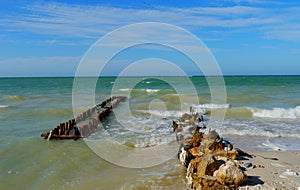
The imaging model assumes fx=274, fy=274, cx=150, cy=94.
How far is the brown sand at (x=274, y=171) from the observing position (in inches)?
251

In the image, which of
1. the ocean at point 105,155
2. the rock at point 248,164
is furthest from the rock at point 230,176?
the rock at point 248,164

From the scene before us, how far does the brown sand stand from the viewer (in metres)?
6.39

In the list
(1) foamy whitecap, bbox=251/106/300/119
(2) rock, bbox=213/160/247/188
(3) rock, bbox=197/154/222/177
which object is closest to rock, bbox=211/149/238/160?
(3) rock, bbox=197/154/222/177

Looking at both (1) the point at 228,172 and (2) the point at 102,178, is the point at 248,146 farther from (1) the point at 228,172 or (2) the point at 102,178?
(2) the point at 102,178

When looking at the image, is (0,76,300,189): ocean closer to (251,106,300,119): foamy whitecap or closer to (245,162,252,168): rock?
(251,106,300,119): foamy whitecap

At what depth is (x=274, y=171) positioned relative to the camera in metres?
7.36

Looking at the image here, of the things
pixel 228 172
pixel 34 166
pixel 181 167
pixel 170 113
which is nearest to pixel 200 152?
pixel 181 167

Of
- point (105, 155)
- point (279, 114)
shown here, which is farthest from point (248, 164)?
point (279, 114)

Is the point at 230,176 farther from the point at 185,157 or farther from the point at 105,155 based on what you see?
the point at 105,155

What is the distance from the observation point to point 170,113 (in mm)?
20109

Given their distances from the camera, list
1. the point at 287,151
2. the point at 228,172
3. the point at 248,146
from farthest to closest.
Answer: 1. the point at 248,146
2. the point at 287,151
3. the point at 228,172

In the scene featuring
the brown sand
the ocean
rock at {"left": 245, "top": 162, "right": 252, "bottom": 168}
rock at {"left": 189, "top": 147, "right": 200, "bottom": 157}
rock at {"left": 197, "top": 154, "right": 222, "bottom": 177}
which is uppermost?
rock at {"left": 197, "top": 154, "right": 222, "bottom": 177}

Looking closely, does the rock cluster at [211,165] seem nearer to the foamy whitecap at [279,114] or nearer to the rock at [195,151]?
the rock at [195,151]

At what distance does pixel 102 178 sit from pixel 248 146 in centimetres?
588
